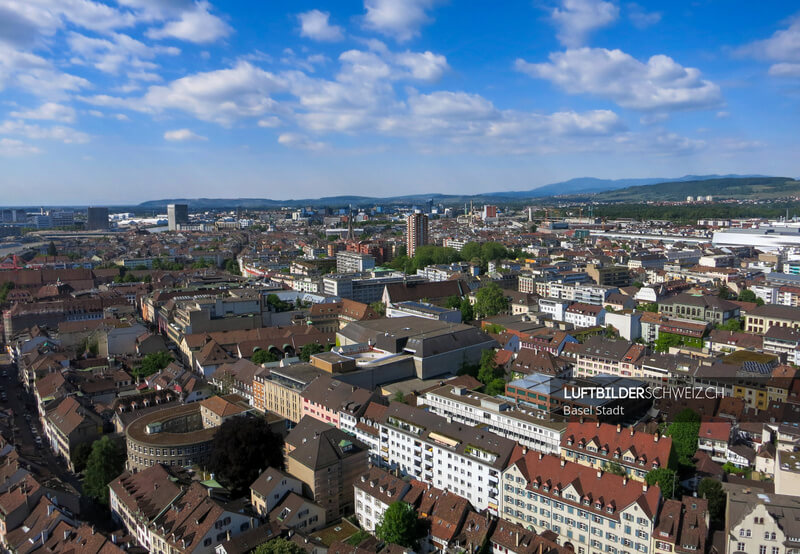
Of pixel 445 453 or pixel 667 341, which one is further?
pixel 667 341

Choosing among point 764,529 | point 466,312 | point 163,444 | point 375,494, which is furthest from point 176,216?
point 764,529

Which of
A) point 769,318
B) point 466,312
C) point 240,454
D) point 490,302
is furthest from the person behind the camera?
point 490,302

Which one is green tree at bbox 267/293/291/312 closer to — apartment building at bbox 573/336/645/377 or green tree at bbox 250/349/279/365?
green tree at bbox 250/349/279/365

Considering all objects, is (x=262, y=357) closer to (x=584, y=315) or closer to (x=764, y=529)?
(x=584, y=315)

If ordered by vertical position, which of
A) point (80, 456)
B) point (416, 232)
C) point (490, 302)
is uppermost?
point (416, 232)

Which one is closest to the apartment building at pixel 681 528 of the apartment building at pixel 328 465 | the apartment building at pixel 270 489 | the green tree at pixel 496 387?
the apartment building at pixel 328 465

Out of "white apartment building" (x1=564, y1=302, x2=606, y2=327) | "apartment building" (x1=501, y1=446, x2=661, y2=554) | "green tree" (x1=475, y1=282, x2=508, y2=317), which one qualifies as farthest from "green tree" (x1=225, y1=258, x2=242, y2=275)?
"apartment building" (x1=501, y1=446, x2=661, y2=554)

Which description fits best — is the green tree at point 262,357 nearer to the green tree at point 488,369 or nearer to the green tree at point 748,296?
the green tree at point 488,369

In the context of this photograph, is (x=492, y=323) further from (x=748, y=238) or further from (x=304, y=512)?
(x=748, y=238)
